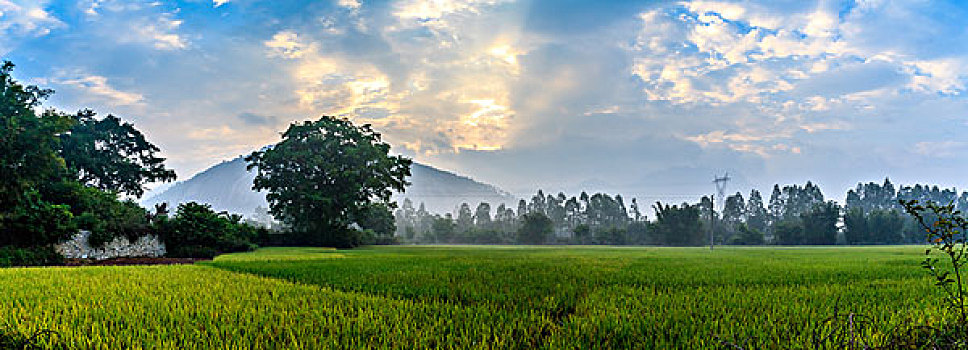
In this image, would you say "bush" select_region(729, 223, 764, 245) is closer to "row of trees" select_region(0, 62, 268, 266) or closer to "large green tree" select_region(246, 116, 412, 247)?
"large green tree" select_region(246, 116, 412, 247)

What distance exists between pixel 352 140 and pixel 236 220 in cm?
1003

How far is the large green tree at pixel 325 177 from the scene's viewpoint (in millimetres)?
32438

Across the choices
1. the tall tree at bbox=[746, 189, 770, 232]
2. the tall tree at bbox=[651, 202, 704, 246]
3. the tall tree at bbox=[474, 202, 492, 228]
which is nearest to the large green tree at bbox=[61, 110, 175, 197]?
the tall tree at bbox=[651, 202, 704, 246]

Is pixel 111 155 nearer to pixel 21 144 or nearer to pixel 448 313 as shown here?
pixel 21 144

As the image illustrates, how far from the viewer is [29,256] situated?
1633 cm

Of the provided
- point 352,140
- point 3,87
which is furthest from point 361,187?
point 3,87

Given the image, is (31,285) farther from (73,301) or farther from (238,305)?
(238,305)

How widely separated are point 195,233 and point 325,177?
11.1 meters

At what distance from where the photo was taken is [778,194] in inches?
3725

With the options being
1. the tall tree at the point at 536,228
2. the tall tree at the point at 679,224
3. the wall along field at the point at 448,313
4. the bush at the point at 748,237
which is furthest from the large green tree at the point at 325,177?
the bush at the point at 748,237

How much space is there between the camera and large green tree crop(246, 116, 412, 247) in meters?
32.4

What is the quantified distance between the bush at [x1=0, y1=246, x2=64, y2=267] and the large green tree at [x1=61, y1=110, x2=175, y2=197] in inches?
493

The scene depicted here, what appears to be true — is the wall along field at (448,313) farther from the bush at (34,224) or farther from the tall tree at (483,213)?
the tall tree at (483,213)

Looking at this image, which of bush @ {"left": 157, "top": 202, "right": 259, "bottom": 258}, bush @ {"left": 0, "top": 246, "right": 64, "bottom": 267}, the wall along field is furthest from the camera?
bush @ {"left": 157, "top": 202, "right": 259, "bottom": 258}
